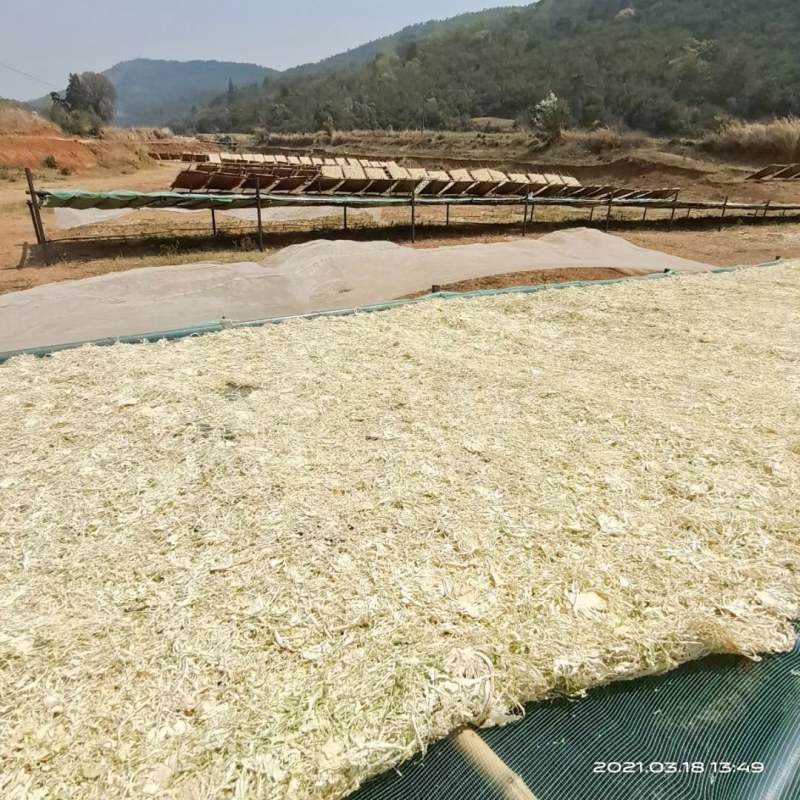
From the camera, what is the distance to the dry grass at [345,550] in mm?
1486

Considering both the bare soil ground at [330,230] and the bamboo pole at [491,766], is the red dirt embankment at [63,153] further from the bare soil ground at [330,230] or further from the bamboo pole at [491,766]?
the bamboo pole at [491,766]

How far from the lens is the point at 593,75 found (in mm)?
49312

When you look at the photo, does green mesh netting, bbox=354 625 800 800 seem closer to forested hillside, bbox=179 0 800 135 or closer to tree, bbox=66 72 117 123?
forested hillside, bbox=179 0 800 135

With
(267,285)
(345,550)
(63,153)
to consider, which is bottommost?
(345,550)

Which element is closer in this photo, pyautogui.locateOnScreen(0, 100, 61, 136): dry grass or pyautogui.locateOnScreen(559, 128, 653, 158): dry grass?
pyautogui.locateOnScreen(0, 100, 61, 136): dry grass

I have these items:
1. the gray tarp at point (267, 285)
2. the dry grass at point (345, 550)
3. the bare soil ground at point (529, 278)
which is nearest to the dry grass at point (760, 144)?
the gray tarp at point (267, 285)

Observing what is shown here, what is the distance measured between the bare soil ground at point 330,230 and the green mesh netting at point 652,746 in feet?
20.3

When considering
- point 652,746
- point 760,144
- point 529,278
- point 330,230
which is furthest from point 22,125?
point 652,746

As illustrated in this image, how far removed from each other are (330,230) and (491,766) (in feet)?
38.1

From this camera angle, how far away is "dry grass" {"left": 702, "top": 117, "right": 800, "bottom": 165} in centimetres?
2238

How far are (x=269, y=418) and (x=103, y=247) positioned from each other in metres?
8.65

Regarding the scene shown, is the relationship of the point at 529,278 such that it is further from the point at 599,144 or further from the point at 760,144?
the point at 599,144

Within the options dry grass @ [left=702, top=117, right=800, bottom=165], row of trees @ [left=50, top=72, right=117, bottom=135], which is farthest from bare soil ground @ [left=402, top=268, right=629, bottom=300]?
row of trees @ [left=50, top=72, right=117, bottom=135]

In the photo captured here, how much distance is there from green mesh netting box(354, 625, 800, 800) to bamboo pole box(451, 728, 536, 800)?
0.02m
